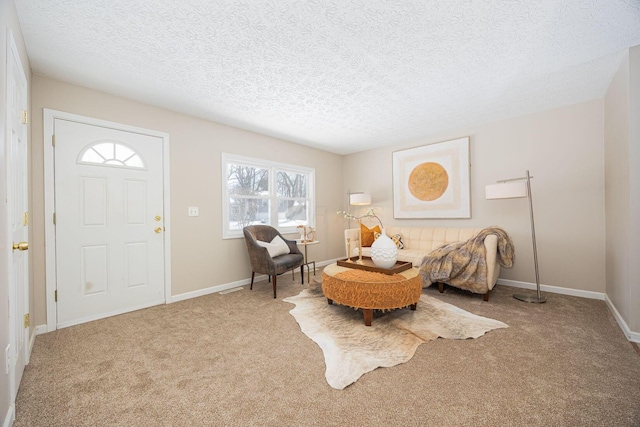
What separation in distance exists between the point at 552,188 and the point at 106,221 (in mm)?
5341

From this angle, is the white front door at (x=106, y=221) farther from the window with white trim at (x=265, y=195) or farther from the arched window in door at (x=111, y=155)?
the window with white trim at (x=265, y=195)

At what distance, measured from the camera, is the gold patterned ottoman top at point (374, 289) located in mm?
2461

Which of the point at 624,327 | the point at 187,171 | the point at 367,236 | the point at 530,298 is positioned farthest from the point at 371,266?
the point at 187,171

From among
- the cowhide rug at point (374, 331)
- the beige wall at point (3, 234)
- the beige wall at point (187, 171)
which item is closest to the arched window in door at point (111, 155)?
the beige wall at point (187, 171)

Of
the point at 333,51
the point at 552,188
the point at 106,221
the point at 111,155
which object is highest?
the point at 333,51

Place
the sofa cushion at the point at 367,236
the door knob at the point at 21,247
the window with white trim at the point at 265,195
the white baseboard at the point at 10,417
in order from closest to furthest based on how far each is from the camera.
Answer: the white baseboard at the point at 10,417 → the door knob at the point at 21,247 → the window with white trim at the point at 265,195 → the sofa cushion at the point at 367,236

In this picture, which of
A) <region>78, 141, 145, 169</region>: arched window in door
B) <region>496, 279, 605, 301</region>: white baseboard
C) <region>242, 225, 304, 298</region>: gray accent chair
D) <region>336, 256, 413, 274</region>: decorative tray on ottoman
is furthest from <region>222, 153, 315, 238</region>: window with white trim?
<region>496, 279, 605, 301</region>: white baseboard

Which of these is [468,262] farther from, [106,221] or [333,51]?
[106,221]

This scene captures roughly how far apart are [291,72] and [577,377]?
10.3ft

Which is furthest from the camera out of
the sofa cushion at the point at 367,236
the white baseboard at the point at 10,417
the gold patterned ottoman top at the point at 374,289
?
the sofa cushion at the point at 367,236

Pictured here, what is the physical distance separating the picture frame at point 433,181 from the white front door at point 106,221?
3.78 metres

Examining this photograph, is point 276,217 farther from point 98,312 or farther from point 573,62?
point 573,62

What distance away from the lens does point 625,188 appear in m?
2.37

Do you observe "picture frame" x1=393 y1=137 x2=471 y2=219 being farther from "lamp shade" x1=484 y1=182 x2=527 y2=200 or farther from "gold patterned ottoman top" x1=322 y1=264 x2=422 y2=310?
"gold patterned ottoman top" x1=322 y1=264 x2=422 y2=310
